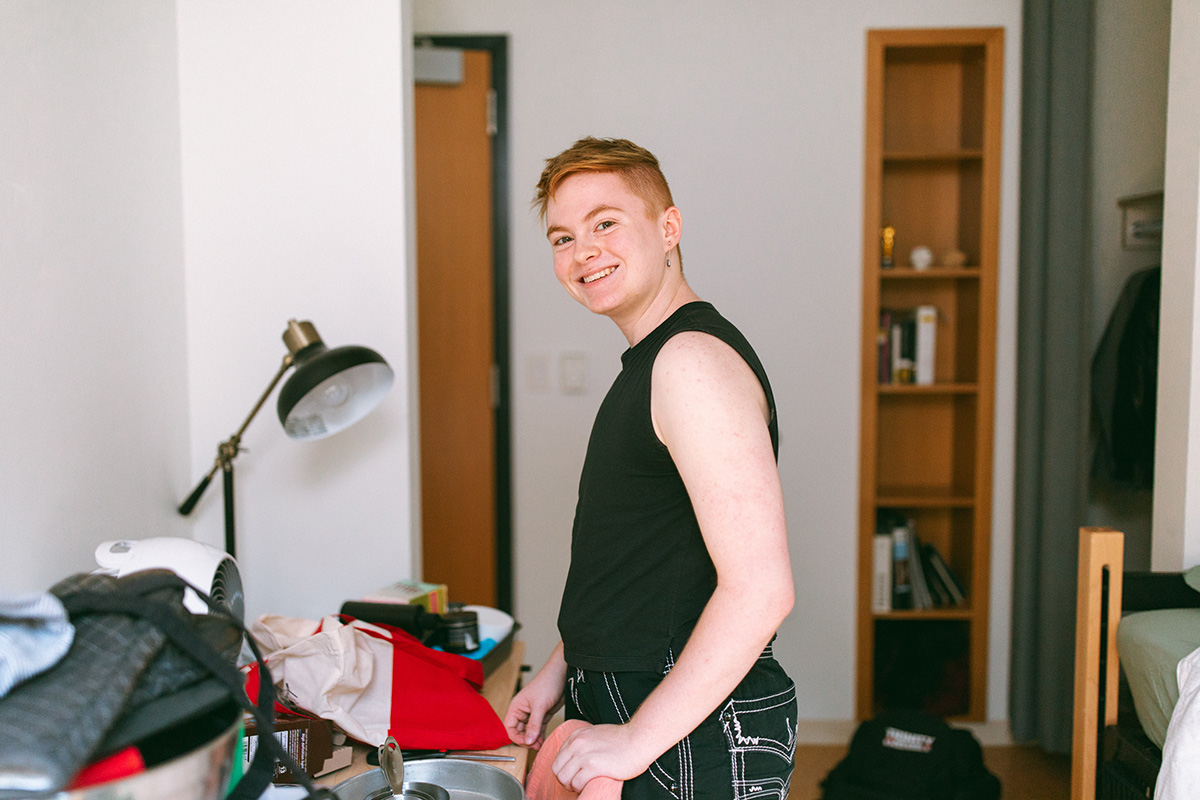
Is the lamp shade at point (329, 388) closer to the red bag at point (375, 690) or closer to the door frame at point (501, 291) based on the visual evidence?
the red bag at point (375, 690)

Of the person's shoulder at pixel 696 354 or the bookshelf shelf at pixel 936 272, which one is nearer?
the person's shoulder at pixel 696 354

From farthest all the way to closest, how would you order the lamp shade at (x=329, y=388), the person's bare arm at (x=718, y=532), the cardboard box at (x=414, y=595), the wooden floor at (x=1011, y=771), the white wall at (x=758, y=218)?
the white wall at (x=758, y=218)
the wooden floor at (x=1011, y=771)
the cardboard box at (x=414, y=595)
the lamp shade at (x=329, y=388)
the person's bare arm at (x=718, y=532)

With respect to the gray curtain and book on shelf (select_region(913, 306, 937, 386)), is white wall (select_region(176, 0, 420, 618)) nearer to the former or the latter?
book on shelf (select_region(913, 306, 937, 386))

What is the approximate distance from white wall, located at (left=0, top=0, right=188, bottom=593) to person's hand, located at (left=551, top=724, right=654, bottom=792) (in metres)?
0.88

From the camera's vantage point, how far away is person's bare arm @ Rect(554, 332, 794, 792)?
92 cm

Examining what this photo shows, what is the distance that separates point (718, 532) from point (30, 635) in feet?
2.10

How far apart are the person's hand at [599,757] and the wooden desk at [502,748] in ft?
0.31

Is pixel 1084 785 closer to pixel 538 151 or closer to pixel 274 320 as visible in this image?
pixel 274 320

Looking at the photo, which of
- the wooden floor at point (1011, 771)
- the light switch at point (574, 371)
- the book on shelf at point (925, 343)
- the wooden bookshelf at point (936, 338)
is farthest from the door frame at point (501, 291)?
the book on shelf at point (925, 343)

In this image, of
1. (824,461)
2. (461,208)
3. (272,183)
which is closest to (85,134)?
(272,183)

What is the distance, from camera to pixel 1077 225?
2.74 meters

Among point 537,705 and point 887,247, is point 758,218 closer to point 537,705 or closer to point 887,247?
point 887,247

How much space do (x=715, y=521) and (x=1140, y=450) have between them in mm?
2424

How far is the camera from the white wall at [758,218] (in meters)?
2.91
